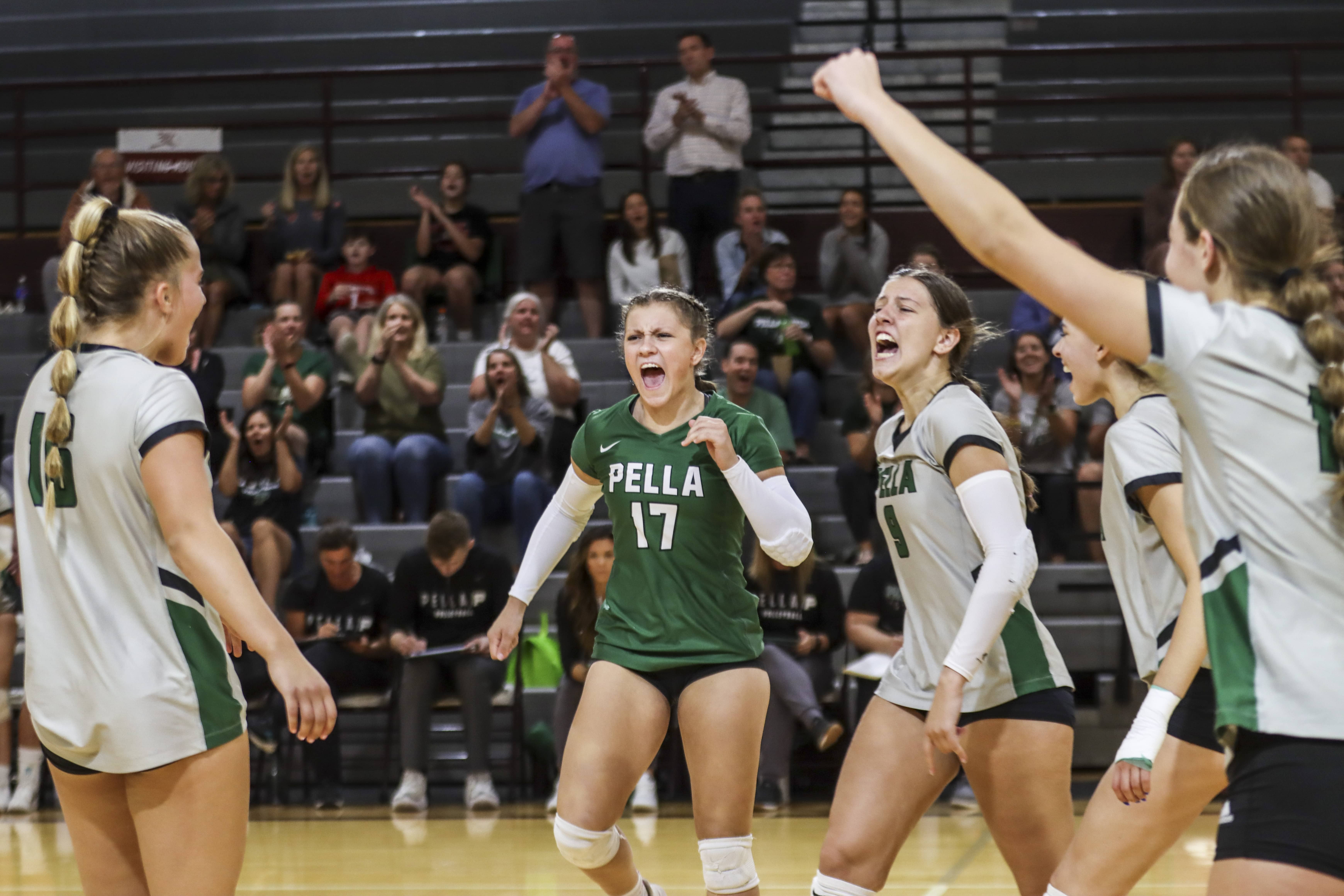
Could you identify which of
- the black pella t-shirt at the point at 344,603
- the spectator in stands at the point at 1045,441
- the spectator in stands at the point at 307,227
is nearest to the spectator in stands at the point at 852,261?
the spectator in stands at the point at 1045,441

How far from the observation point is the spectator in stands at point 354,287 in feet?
33.2

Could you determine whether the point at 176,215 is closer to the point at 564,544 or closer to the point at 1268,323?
the point at 564,544

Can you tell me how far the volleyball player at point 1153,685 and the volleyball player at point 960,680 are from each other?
0.21m

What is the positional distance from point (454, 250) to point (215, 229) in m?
1.76

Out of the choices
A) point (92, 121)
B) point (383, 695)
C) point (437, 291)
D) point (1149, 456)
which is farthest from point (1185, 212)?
point (92, 121)

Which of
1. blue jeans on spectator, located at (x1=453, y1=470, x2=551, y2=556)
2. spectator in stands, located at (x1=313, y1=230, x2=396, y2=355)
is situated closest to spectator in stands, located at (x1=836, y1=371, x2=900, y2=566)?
blue jeans on spectator, located at (x1=453, y1=470, x2=551, y2=556)

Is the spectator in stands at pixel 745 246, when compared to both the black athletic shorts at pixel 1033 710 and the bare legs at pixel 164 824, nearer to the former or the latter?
the black athletic shorts at pixel 1033 710

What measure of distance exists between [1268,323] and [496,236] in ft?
29.3

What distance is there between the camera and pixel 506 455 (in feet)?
28.0

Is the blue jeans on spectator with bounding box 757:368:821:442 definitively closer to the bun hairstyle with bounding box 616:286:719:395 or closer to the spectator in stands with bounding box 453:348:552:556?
the spectator in stands with bounding box 453:348:552:556

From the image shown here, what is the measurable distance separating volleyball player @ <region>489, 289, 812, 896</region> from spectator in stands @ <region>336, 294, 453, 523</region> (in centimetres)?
492

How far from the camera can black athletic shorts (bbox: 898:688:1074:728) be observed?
3.34 meters

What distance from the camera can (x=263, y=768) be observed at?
7.58 metres

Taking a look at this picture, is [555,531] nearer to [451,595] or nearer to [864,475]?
[451,595]
